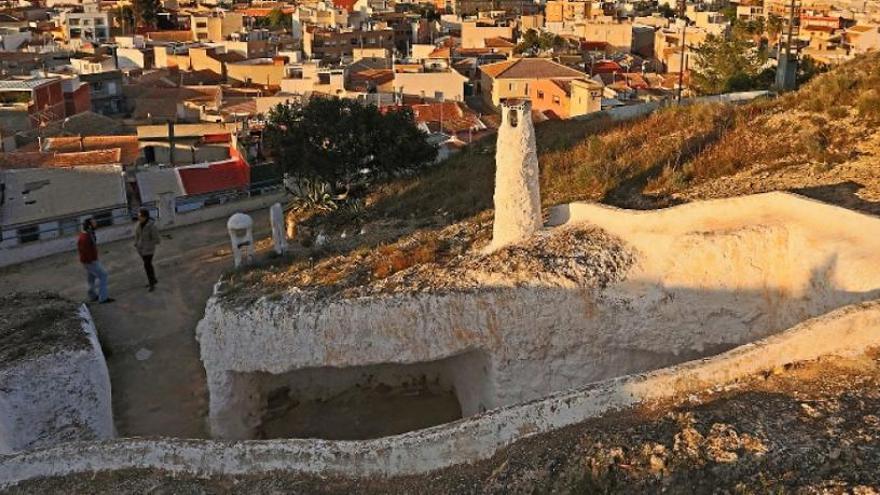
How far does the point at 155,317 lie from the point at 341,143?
7.51 m

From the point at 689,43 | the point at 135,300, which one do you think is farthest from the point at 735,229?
the point at 689,43

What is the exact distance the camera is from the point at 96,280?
15461 millimetres

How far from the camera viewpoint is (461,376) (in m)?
13.0

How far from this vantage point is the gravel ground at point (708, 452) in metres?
7.02

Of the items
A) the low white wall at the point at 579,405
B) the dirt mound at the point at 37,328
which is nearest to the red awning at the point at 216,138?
the dirt mound at the point at 37,328

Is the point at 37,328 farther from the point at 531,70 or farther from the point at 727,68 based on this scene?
the point at 531,70

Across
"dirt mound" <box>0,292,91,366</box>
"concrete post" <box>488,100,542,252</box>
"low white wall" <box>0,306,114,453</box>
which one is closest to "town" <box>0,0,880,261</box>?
"dirt mound" <box>0,292,91,366</box>

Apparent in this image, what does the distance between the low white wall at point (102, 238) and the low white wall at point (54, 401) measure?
6993 mm

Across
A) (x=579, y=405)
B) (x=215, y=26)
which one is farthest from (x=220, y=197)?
(x=215, y=26)

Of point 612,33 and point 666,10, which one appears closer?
point 612,33

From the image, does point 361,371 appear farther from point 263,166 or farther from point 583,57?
point 583,57

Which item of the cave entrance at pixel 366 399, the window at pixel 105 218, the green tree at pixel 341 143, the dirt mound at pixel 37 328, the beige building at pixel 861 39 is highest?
the beige building at pixel 861 39

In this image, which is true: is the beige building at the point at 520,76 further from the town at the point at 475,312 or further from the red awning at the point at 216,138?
the town at the point at 475,312

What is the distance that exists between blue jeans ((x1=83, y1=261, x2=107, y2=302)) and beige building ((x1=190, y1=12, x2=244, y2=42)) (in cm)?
6508
